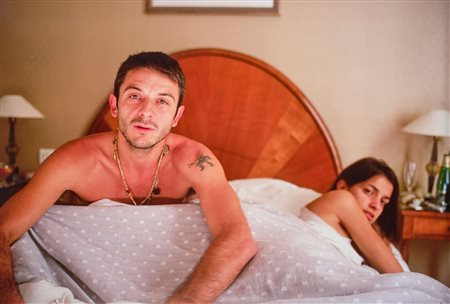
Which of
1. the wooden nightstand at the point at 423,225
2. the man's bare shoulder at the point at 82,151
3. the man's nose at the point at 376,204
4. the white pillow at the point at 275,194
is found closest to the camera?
the man's bare shoulder at the point at 82,151

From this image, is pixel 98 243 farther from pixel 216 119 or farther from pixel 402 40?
pixel 402 40

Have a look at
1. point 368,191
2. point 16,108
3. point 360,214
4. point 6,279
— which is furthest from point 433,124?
point 16,108

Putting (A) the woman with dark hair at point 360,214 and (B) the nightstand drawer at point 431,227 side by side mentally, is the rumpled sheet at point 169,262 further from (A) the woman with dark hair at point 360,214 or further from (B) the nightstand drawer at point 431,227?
(B) the nightstand drawer at point 431,227

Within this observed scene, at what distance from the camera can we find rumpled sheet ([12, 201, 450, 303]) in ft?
2.31

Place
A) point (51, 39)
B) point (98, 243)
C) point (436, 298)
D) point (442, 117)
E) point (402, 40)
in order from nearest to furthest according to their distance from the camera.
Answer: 1. point (436, 298)
2. point (98, 243)
3. point (442, 117)
4. point (402, 40)
5. point (51, 39)

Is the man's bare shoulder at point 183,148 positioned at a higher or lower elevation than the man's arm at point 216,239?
higher

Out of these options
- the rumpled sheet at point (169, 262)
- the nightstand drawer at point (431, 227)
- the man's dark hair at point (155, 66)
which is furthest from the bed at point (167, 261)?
the nightstand drawer at point (431, 227)

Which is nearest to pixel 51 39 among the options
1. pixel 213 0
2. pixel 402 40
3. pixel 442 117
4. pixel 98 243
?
pixel 213 0

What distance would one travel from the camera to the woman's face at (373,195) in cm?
111

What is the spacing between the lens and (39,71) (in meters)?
1.68

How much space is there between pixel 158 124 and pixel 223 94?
650mm

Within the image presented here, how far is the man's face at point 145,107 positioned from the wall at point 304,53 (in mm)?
698

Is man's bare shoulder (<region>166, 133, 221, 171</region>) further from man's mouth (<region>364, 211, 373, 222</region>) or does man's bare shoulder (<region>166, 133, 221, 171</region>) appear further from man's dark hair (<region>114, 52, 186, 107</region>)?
man's mouth (<region>364, 211, 373, 222</region>)

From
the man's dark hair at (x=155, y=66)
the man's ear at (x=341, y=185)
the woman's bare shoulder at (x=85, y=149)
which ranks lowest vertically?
the man's ear at (x=341, y=185)
